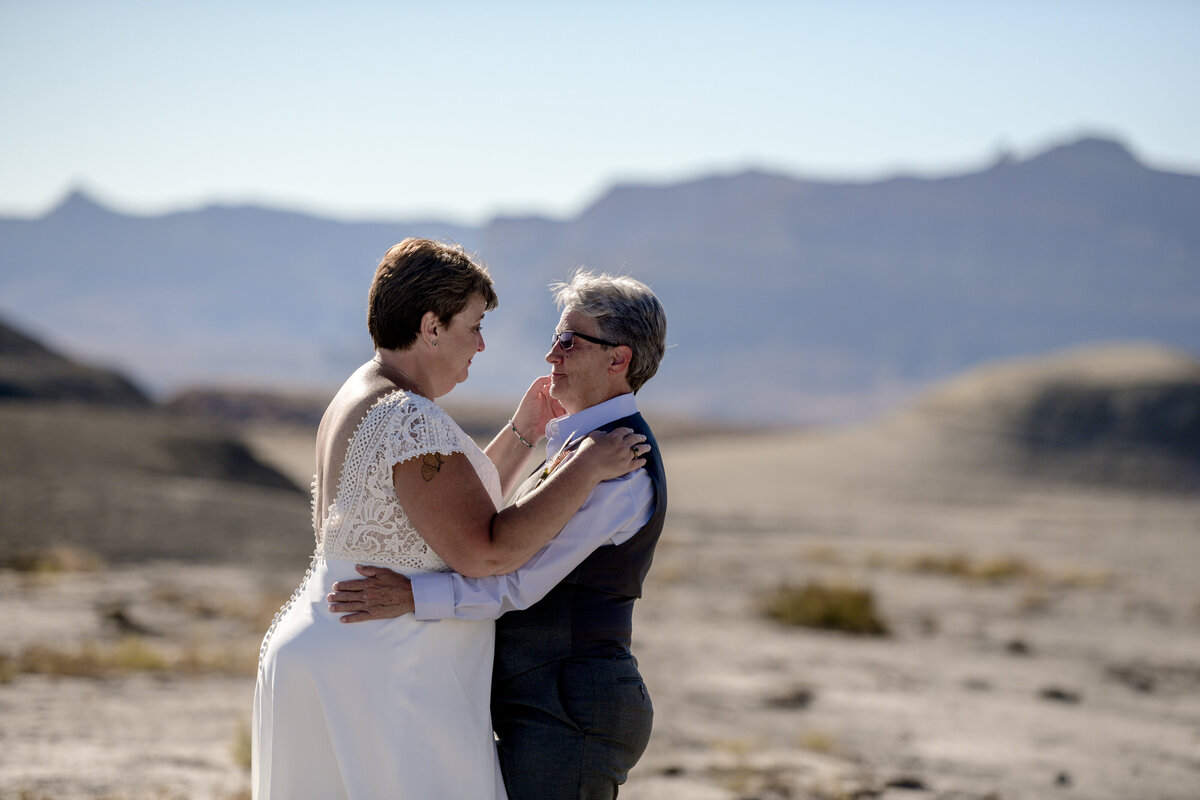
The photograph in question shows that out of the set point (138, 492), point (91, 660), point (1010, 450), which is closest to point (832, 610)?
point (91, 660)

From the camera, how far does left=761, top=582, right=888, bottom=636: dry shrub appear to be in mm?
12047

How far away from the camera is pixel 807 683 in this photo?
9.30 meters

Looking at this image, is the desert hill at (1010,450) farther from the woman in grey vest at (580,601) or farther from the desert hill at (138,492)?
the woman in grey vest at (580,601)

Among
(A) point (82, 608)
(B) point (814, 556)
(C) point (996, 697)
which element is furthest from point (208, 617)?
(B) point (814, 556)

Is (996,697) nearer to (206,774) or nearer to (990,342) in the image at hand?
(206,774)

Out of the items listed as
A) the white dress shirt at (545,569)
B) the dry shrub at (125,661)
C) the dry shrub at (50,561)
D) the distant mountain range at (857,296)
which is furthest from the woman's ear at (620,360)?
the distant mountain range at (857,296)

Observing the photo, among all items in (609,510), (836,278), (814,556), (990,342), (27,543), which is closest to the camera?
(609,510)

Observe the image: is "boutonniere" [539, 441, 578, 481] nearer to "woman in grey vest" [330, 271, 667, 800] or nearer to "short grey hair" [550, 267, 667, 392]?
"woman in grey vest" [330, 271, 667, 800]

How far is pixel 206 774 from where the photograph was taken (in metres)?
5.55

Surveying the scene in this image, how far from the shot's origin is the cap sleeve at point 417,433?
2.78m

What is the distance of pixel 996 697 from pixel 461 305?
25.1 feet

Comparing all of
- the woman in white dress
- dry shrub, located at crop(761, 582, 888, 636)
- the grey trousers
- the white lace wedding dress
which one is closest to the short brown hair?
the woman in white dress

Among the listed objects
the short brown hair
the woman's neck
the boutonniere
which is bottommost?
the boutonniere

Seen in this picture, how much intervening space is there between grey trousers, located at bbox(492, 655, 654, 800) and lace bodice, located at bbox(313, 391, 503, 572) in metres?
0.42
